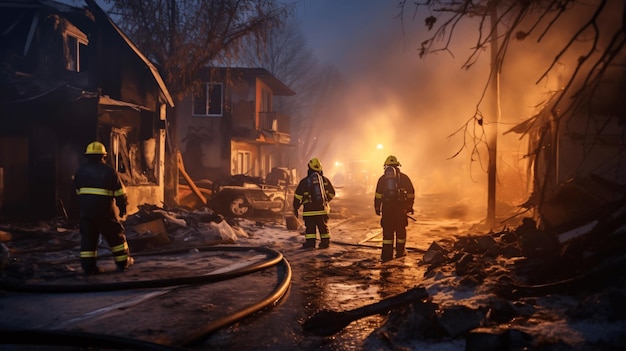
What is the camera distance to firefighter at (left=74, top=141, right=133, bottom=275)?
20.3 feet

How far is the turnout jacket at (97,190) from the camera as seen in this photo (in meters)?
6.23

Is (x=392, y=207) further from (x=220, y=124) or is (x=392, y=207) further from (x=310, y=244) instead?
(x=220, y=124)

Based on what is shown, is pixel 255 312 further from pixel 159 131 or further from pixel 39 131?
pixel 159 131

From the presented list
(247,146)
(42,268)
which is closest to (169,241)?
(42,268)

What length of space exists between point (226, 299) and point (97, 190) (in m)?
2.57

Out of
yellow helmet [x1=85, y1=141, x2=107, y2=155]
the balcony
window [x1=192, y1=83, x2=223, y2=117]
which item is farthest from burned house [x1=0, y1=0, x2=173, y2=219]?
the balcony

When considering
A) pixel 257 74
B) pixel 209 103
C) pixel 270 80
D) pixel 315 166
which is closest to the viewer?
pixel 315 166

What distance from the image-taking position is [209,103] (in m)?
22.5

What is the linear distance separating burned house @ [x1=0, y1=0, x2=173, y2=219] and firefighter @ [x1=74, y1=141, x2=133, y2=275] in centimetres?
433

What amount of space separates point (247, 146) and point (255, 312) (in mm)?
21052

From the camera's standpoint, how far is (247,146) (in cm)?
2511

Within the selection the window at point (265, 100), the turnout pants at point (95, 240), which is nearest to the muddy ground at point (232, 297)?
the turnout pants at point (95, 240)

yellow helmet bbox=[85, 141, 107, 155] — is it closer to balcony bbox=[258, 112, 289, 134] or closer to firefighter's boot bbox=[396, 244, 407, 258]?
firefighter's boot bbox=[396, 244, 407, 258]

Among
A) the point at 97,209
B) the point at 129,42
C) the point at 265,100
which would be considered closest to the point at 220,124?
the point at 265,100
